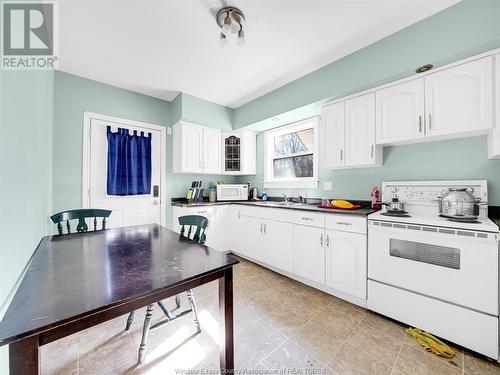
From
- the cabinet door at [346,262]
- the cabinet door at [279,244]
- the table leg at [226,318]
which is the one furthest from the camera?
the cabinet door at [279,244]

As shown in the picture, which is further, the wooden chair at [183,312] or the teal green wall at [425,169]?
the teal green wall at [425,169]

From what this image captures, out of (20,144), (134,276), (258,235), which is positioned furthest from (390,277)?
(20,144)

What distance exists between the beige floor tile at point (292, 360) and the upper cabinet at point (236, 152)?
2.82 meters

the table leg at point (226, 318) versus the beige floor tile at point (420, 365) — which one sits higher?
the table leg at point (226, 318)

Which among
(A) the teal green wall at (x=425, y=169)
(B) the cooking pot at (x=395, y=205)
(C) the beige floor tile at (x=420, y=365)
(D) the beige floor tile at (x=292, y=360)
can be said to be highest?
(A) the teal green wall at (x=425, y=169)

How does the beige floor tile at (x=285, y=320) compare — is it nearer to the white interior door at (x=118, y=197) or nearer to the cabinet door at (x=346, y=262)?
the cabinet door at (x=346, y=262)

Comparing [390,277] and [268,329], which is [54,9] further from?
[390,277]

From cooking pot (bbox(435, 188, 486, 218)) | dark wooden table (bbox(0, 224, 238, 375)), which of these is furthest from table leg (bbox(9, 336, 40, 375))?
cooking pot (bbox(435, 188, 486, 218))

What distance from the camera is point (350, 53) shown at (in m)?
2.18

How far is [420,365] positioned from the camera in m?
1.32

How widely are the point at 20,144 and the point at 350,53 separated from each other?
2.89 meters

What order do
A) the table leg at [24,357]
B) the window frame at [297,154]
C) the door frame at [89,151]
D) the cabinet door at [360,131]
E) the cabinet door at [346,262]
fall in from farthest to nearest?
the window frame at [297,154] → the door frame at [89,151] → the cabinet door at [360,131] → the cabinet door at [346,262] → the table leg at [24,357]

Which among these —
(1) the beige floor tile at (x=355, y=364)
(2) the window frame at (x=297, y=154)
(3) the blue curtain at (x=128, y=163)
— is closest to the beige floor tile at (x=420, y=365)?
(1) the beige floor tile at (x=355, y=364)

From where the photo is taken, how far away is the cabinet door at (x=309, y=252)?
7.31 feet
